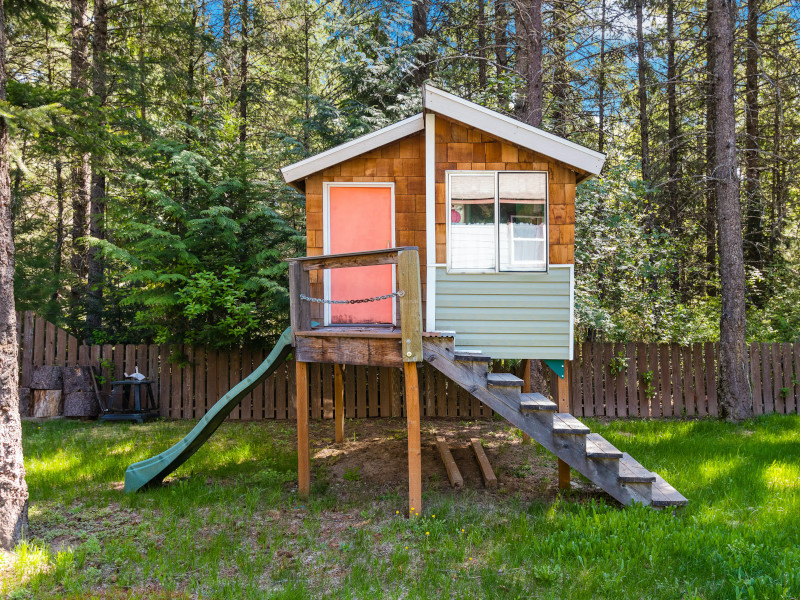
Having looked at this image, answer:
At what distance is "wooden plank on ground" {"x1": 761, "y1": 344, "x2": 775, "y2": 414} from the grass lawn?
321 centimetres

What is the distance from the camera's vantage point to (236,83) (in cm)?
1677

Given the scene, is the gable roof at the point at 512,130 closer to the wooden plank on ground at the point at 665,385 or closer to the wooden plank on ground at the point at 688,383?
the wooden plank on ground at the point at 665,385

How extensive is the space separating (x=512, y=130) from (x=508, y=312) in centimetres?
223

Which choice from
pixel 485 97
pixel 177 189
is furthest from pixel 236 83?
pixel 485 97

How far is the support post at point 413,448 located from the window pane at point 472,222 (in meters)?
1.64

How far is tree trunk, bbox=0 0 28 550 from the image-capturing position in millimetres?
4711

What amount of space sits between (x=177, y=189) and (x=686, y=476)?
10.8 meters

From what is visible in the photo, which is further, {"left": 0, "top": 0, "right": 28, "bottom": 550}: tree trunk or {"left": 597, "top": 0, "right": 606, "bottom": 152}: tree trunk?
{"left": 597, "top": 0, "right": 606, "bottom": 152}: tree trunk

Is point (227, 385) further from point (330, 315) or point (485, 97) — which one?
point (485, 97)

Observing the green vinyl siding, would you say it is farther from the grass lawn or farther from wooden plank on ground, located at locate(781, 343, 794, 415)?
wooden plank on ground, located at locate(781, 343, 794, 415)

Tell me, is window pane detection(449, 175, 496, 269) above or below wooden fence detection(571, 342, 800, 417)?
above

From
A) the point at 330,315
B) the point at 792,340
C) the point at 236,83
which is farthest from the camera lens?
the point at 236,83

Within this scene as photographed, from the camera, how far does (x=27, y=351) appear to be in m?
10.8

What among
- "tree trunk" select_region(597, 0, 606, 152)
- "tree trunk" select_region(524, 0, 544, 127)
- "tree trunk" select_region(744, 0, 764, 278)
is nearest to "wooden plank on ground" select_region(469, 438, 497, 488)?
"tree trunk" select_region(524, 0, 544, 127)
